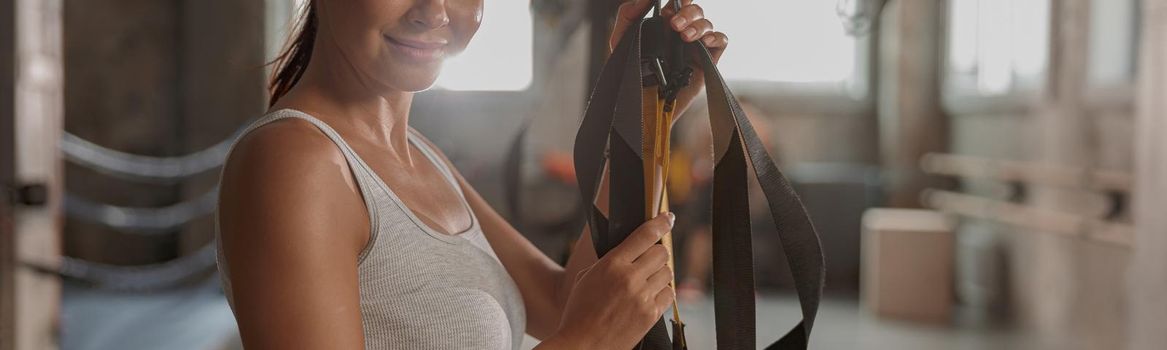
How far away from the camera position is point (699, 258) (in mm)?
7355

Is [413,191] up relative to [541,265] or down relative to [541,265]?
up

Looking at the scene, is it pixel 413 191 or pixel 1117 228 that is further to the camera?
pixel 1117 228

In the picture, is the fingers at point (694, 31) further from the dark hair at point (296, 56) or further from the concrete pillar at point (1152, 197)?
the concrete pillar at point (1152, 197)

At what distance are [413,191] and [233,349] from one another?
14.1ft

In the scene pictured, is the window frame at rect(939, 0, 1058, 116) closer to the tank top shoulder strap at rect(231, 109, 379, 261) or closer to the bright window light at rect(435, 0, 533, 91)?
the bright window light at rect(435, 0, 533, 91)

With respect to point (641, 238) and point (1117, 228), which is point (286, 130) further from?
point (1117, 228)

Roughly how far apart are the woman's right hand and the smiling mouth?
0.69ft

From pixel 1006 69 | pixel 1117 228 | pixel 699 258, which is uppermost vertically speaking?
pixel 1006 69

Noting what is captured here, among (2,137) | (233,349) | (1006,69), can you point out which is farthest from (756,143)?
(1006,69)

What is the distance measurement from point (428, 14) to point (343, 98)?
132 mm

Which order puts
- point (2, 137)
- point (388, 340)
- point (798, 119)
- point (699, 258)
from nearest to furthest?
point (388, 340)
point (2, 137)
point (699, 258)
point (798, 119)

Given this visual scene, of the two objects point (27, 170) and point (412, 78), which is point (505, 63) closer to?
point (27, 170)

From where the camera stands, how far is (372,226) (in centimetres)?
85

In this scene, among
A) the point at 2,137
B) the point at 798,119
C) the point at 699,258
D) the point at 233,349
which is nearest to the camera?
the point at 2,137
